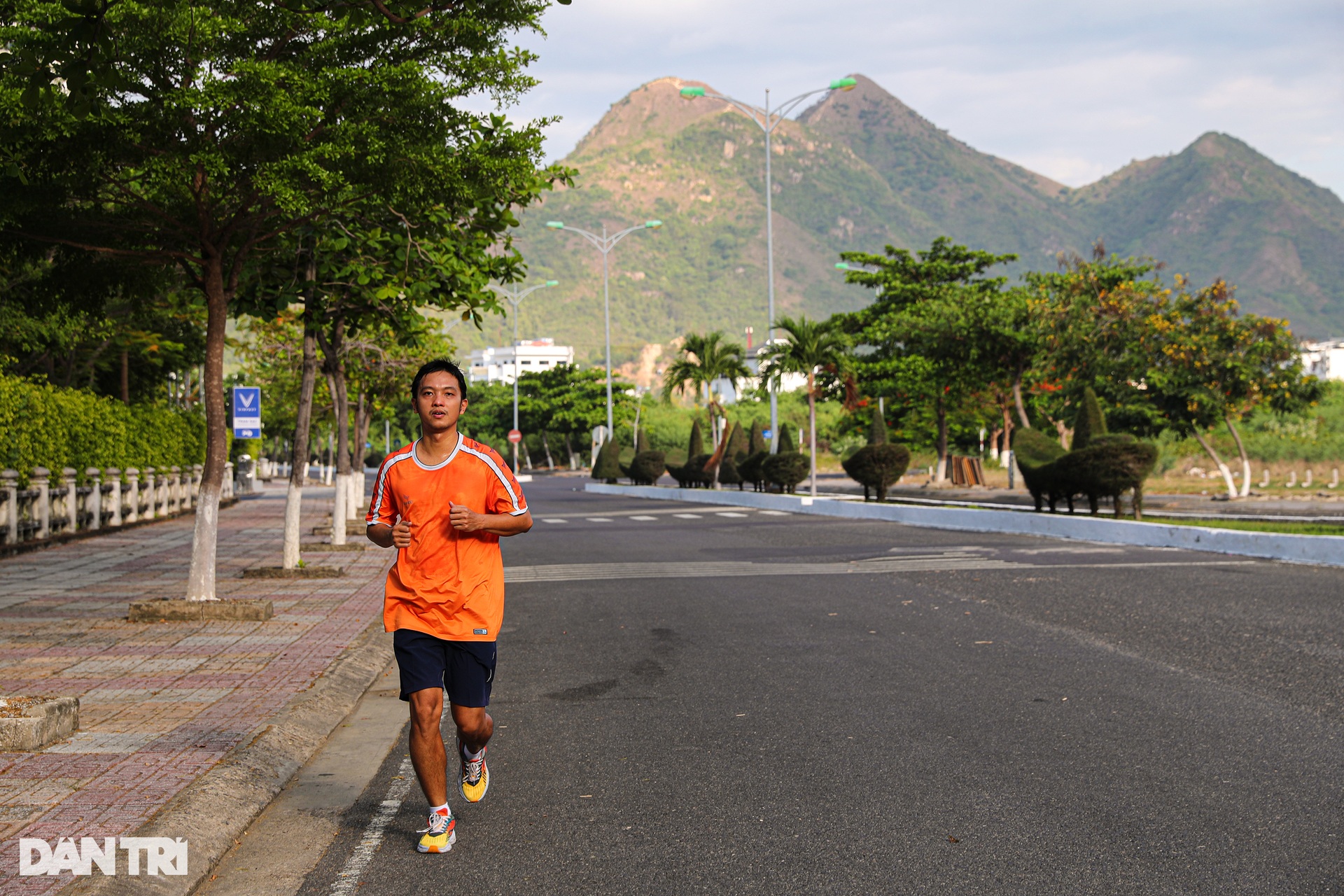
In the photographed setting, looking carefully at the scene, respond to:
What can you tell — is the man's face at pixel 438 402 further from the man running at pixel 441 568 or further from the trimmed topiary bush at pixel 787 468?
the trimmed topiary bush at pixel 787 468

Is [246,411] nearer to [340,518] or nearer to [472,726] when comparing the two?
[340,518]

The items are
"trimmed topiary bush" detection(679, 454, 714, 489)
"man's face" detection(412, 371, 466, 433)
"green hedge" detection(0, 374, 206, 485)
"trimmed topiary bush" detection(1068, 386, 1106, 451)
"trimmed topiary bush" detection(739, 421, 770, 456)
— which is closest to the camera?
"man's face" detection(412, 371, 466, 433)

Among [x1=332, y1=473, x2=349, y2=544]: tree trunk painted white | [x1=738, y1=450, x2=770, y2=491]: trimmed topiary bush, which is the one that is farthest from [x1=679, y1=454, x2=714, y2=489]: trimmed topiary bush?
[x1=332, y1=473, x2=349, y2=544]: tree trunk painted white

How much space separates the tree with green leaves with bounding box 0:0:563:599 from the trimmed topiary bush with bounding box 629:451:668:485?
4129cm

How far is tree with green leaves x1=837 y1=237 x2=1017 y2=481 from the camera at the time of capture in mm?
40875

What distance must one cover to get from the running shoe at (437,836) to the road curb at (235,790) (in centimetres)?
79

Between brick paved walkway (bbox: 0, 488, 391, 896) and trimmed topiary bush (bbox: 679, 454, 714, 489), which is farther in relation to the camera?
trimmed topiary bush (bbox: 679, 454, 714, 489)

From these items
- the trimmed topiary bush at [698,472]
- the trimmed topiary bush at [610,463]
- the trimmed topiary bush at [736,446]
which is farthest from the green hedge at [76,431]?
the trimmed topiary bush at [610,463]

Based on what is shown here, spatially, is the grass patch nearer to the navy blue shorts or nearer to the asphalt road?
the asphalt road

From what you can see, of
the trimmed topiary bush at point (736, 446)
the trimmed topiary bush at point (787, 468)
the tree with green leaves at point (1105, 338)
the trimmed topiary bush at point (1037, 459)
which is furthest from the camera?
the trimmed topiary bush at point (736, 446)

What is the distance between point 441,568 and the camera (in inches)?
183

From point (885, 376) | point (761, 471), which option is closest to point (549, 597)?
point (761, 471)

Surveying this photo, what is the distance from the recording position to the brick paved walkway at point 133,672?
5.00 meters

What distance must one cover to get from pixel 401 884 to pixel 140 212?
8825 mm
